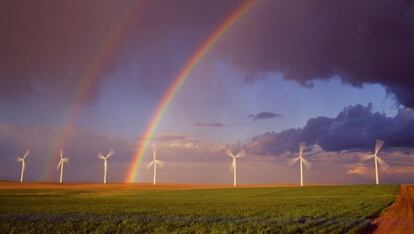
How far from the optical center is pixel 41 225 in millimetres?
38438

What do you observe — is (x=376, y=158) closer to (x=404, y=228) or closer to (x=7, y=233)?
(x=404, y=228)

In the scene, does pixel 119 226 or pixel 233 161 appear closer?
pixel 119 226

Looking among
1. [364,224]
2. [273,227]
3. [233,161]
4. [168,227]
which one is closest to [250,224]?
[273,227]

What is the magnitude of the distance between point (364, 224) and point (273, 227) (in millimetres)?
8603

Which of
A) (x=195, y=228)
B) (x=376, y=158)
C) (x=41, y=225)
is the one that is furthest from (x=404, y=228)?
(x=376, y=158)

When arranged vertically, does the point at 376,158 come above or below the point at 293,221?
above

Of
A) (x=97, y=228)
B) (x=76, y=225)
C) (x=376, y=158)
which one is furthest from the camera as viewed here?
(x=376, y=158)

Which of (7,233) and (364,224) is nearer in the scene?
(7,233)

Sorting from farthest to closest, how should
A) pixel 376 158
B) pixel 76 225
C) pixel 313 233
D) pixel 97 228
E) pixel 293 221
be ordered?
pixel 376 158
pixel 293 221
pixel 76 225
pixel 97 228
pixel 313 233

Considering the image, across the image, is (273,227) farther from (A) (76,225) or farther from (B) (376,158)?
(B) (376,158)

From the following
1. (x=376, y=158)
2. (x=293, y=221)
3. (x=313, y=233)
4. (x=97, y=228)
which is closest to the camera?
(x=313, y=233)

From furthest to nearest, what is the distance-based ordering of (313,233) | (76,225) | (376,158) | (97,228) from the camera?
1. (376,158)
2. (76,225)
3. (97,228)
4. (313,233)

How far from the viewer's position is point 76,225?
128 feet

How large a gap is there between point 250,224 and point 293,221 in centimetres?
487
